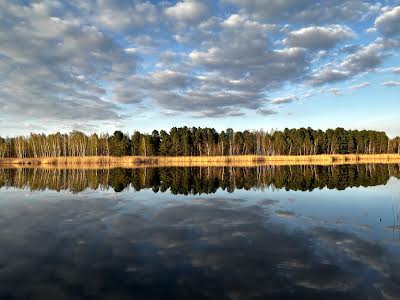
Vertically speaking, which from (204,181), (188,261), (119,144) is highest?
(119,144)

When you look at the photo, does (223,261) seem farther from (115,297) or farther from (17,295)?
(17,295)

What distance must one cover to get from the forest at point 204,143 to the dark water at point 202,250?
104985mm

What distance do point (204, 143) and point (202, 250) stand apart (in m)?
121

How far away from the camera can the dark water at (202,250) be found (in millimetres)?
8352

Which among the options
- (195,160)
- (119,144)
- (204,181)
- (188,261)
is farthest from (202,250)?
(119,144)

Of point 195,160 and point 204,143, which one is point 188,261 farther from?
point 204,143

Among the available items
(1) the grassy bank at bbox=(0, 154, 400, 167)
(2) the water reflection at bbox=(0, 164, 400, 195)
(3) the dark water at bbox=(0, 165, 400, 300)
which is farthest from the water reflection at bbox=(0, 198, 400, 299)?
(1) the grassy bank at bbox=(0, 154, 400, 167)

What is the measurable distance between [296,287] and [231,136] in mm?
130164

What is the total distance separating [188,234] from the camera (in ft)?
46.0

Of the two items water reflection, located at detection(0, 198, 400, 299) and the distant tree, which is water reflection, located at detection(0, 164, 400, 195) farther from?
the distant tree

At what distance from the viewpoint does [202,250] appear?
38.1 ft

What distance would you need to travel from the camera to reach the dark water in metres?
Answer: 8.35

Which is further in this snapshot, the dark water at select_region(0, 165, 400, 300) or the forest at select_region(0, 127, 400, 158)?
the forest at select_region(0, 127, 400, 158)

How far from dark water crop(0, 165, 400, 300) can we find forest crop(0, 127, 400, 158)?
344 ft
